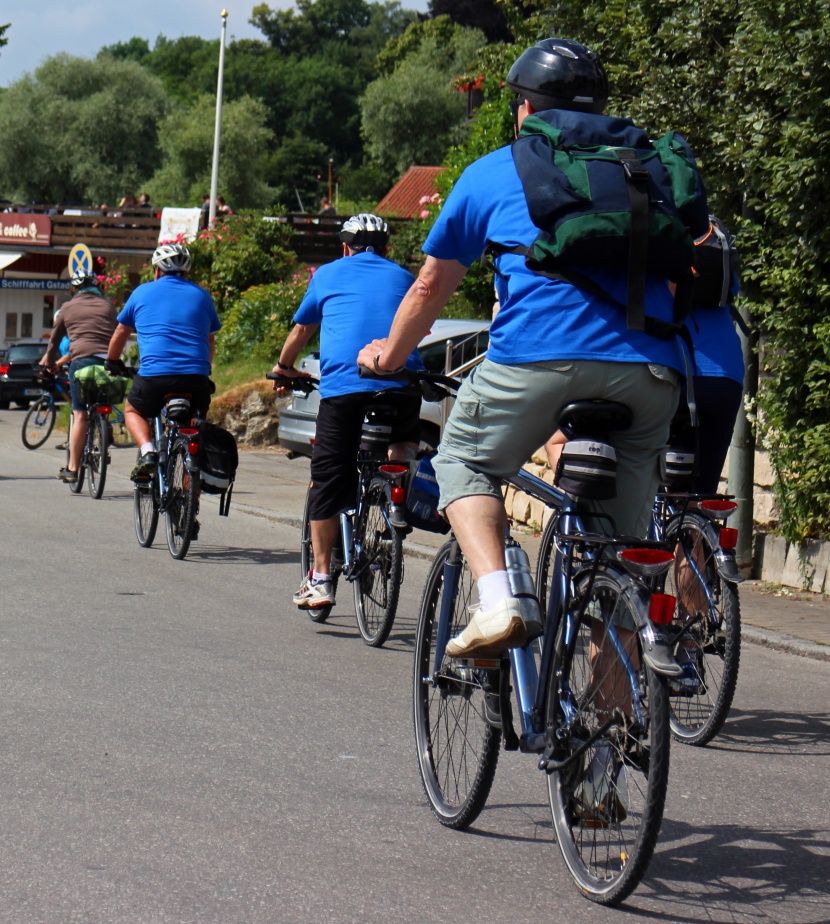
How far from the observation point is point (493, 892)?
3635mm

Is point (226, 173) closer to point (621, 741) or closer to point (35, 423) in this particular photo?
point (35, 423)

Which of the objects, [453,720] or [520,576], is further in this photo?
[453,720]

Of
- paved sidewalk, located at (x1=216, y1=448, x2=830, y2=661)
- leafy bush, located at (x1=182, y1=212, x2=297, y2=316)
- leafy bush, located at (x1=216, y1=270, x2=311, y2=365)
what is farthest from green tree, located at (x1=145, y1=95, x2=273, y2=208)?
paved sidewalk, located at (x1=216, y1=448, x2=830, y2=661)

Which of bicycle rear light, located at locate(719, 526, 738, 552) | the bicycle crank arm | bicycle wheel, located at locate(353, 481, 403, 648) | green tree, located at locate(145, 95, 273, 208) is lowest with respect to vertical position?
bicycle wheel, located at locate(353, 481, 403, 648)

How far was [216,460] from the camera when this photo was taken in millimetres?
9320

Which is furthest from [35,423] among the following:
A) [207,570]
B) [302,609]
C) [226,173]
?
[226,173]

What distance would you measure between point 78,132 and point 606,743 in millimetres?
76120

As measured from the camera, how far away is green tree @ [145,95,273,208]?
72000mm

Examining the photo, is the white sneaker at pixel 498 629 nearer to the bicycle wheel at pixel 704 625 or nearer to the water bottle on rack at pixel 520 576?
the water bottle on rack at pixel 520 576

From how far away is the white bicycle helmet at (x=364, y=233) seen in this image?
23.9 feet

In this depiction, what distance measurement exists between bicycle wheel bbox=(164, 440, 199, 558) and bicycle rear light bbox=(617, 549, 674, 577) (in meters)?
6.17

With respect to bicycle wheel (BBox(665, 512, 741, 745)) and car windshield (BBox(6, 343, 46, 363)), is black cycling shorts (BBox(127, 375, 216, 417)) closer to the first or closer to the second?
bicycle wheel (BBox(665, 512, 741, 745))

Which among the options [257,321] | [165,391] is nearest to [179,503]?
[165,391]

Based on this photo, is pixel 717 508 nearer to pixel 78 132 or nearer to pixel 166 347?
pixel 166 347
